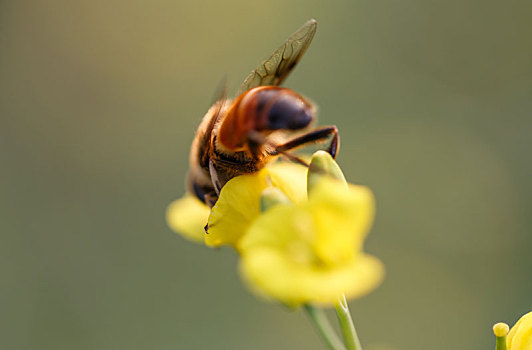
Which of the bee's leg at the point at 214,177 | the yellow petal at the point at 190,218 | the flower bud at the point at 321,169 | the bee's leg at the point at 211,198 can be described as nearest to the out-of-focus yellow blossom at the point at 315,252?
the flower bud at the point at 321,169

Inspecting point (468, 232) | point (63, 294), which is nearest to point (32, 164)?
point (63, 294)

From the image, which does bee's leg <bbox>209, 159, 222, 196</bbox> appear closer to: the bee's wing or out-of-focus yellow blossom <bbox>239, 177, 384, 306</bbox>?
the bee's wing

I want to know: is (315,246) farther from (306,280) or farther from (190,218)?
(190,218)

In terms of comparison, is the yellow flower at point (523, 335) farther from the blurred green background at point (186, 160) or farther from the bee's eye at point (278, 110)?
the blurred green background at point (186, 160)

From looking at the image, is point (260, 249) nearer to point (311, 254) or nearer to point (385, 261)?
point (311, 254)

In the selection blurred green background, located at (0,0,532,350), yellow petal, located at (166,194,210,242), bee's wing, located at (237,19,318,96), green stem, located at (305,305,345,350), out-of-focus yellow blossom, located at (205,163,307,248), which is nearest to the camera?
green stem, located at (305,305,345,350)

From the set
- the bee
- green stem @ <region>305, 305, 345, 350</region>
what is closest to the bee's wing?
the bee
